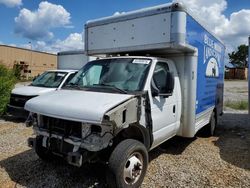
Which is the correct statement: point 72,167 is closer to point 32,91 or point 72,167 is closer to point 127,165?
point 127,165

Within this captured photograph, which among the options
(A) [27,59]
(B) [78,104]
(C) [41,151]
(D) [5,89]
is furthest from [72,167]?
(A) [27,59]

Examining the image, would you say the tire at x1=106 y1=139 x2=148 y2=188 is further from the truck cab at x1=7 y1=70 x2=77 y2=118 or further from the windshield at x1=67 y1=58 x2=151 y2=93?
the truck cab at x1=7 y1=70 x2=77 y2=118

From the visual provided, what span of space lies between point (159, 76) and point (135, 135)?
47.7 inches

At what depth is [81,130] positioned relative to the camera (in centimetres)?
417

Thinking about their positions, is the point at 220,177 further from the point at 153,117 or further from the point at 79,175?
the point at 79,175

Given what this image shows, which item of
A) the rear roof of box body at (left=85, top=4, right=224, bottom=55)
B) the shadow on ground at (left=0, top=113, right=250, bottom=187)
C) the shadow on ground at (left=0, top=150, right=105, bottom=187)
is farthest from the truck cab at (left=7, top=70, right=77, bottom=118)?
the shadow on ground at (left=0, top=150, right=105, bottom=187)

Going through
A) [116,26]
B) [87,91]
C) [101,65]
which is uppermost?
[116,26]

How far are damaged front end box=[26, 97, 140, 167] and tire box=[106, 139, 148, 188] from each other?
222 mm

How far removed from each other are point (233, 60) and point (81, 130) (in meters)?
81.1

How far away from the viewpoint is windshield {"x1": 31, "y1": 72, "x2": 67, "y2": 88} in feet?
34.4

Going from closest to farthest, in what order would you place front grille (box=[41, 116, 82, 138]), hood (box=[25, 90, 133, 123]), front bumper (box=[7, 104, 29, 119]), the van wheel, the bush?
hood (box=[25, 90, 133, 123]) → front grille (box=[41, 116, 82, 138]) → the van wheel → front bumper (box=[7, 104, 29, 119]) → the bush

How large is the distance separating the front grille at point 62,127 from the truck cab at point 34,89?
507 centimetres

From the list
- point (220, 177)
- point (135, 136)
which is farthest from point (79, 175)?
point (220, 177)

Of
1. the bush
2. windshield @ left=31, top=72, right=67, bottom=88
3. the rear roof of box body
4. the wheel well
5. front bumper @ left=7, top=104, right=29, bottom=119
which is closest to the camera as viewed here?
the wheel well
